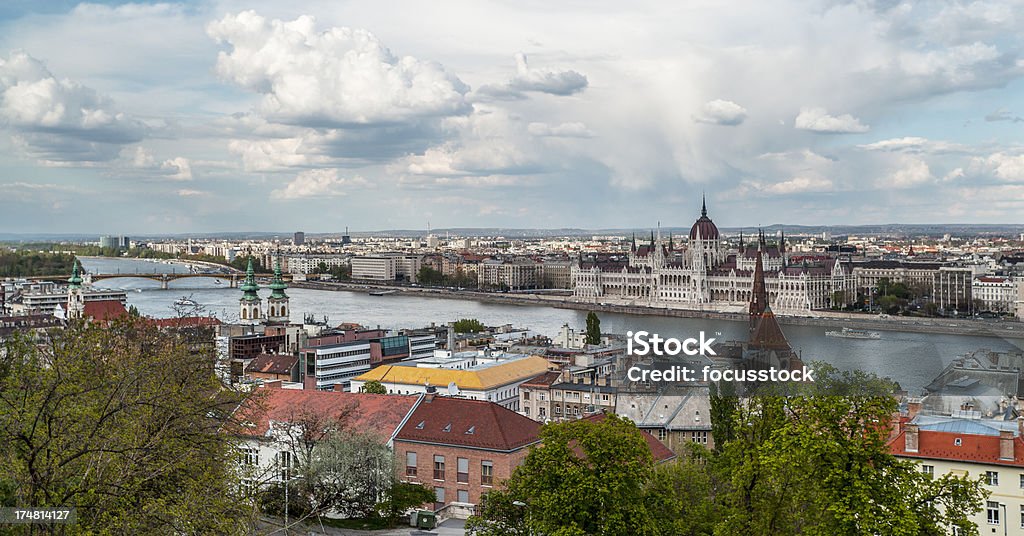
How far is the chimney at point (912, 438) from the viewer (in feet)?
39.3

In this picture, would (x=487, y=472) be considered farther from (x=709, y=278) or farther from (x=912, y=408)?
(x=709, y=278)

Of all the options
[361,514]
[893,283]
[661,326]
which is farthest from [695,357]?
[893,283]

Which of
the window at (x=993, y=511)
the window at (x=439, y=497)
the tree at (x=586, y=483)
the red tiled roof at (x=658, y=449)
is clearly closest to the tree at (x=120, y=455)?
the tree at (x=586, y=483)

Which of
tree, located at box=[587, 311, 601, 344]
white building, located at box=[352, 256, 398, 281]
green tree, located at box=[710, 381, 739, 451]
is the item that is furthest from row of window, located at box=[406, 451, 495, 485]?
white building, located at box=[352, 256, 398, 281]

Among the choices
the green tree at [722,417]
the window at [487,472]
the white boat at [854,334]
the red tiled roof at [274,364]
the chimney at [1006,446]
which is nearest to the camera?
the chimney at [1006,446]

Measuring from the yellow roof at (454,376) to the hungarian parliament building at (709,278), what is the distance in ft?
131

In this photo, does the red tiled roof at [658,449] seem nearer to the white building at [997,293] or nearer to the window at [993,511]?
the window at [993,511]

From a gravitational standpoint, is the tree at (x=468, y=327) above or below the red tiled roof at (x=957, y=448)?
below

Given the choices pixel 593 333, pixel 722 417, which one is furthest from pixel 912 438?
pixel 593 333

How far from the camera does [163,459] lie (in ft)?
20.0

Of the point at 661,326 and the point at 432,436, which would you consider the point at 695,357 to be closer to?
the point at 432,436

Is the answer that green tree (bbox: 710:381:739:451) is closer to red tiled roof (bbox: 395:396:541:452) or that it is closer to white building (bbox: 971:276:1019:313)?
red tiled roof (bbox: 395:396:541:452)

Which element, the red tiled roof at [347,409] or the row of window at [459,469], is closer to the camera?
the row of window at [459,469]

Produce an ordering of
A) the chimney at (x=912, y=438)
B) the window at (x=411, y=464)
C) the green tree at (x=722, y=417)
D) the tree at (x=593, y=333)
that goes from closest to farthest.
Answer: the chimney at (x=912, y=438) < the green tree at (x=722, y=417) < the window at (x=411, y=464) < the tree at (x=593, y=333)
